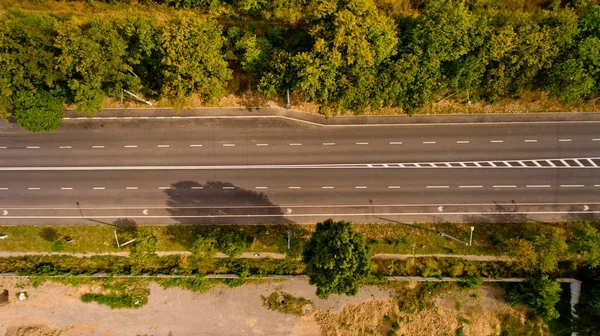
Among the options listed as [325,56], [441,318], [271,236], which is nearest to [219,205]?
[271,236]

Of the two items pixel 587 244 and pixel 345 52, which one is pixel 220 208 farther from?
pixel 587 244

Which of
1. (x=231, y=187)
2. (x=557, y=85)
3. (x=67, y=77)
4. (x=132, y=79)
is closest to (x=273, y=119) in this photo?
(x=231, y=187)

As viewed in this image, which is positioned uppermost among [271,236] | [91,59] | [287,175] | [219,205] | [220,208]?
[91,59]

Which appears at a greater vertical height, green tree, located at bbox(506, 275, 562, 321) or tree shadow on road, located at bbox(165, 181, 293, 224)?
tree shadow on road, located at bbox(165, 181, 293, 224)

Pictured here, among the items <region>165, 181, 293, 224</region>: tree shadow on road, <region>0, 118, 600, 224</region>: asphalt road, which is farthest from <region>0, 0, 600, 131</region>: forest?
<region>165, 181, 293, 224</region>: tree shadow on road

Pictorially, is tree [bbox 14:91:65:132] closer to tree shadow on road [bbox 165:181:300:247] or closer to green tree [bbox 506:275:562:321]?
tree shadow on road [bbox 165:181:300:247]
